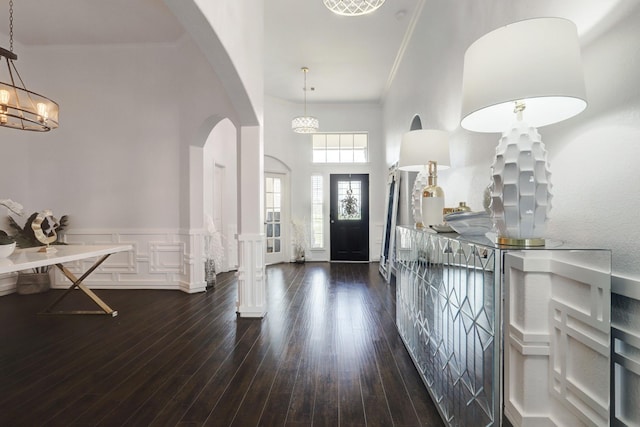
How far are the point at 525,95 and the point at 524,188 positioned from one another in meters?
0.31

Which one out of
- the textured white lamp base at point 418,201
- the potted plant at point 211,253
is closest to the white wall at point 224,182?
the potted plant at point 211,253

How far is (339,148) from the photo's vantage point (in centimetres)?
754

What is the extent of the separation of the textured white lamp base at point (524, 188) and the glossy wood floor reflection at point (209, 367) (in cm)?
125

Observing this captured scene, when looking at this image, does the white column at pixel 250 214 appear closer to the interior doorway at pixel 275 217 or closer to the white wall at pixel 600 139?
the white wall at pixel 600 139

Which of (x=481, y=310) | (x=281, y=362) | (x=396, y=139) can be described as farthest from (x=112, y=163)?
(x=481, y=310)

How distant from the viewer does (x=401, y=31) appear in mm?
4430

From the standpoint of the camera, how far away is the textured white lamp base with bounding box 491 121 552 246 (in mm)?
1108

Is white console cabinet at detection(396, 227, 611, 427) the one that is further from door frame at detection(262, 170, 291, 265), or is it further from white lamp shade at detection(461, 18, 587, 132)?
door frame at detection(262, 170, 291, 265)

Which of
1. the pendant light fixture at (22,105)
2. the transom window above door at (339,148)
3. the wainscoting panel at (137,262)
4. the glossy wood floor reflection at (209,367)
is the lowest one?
the glossy wood floor reflection at (209,367)

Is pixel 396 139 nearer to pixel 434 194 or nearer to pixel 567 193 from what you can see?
pixel 434 194

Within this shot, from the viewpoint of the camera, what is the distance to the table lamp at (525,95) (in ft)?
3.35

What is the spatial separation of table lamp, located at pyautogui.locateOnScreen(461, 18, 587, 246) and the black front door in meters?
6.16

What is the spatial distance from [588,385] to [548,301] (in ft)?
0.85

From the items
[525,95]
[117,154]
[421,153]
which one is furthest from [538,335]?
[117,154]
